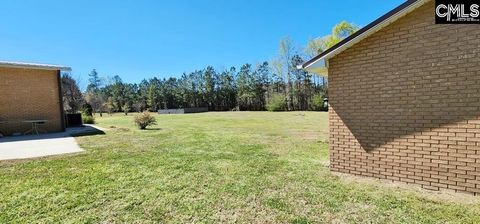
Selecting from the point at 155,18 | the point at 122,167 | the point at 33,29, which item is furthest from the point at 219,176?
the point at 33,29

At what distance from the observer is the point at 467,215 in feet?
9.75

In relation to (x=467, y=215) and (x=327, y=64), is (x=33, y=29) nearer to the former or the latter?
(x=327, y=64)

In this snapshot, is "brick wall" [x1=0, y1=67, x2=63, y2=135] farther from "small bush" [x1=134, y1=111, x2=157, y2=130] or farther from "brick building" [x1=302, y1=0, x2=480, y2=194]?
"brick building" [x1=302, y1=0, x2=480, y2=194]

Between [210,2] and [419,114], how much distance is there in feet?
37.3

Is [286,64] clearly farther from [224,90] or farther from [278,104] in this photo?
[224,90]

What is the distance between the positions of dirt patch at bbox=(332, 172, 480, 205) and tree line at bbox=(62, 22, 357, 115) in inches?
860

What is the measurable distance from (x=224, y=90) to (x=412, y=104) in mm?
54242

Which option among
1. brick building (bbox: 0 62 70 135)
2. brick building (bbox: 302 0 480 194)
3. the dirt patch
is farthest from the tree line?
the dirt patch

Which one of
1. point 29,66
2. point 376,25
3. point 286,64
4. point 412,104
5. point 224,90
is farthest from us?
point 224,90

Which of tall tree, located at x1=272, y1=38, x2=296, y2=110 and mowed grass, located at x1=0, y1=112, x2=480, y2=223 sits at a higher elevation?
tall tree, located at x1=272, y1=38, x2=296, y2=110

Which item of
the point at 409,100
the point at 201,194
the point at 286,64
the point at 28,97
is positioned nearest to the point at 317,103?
the point at 286,64

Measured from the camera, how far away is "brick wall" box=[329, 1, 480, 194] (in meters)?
3.50

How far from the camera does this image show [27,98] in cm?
1179

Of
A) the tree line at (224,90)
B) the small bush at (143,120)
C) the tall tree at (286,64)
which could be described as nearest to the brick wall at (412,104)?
the small bush at (143,120)
